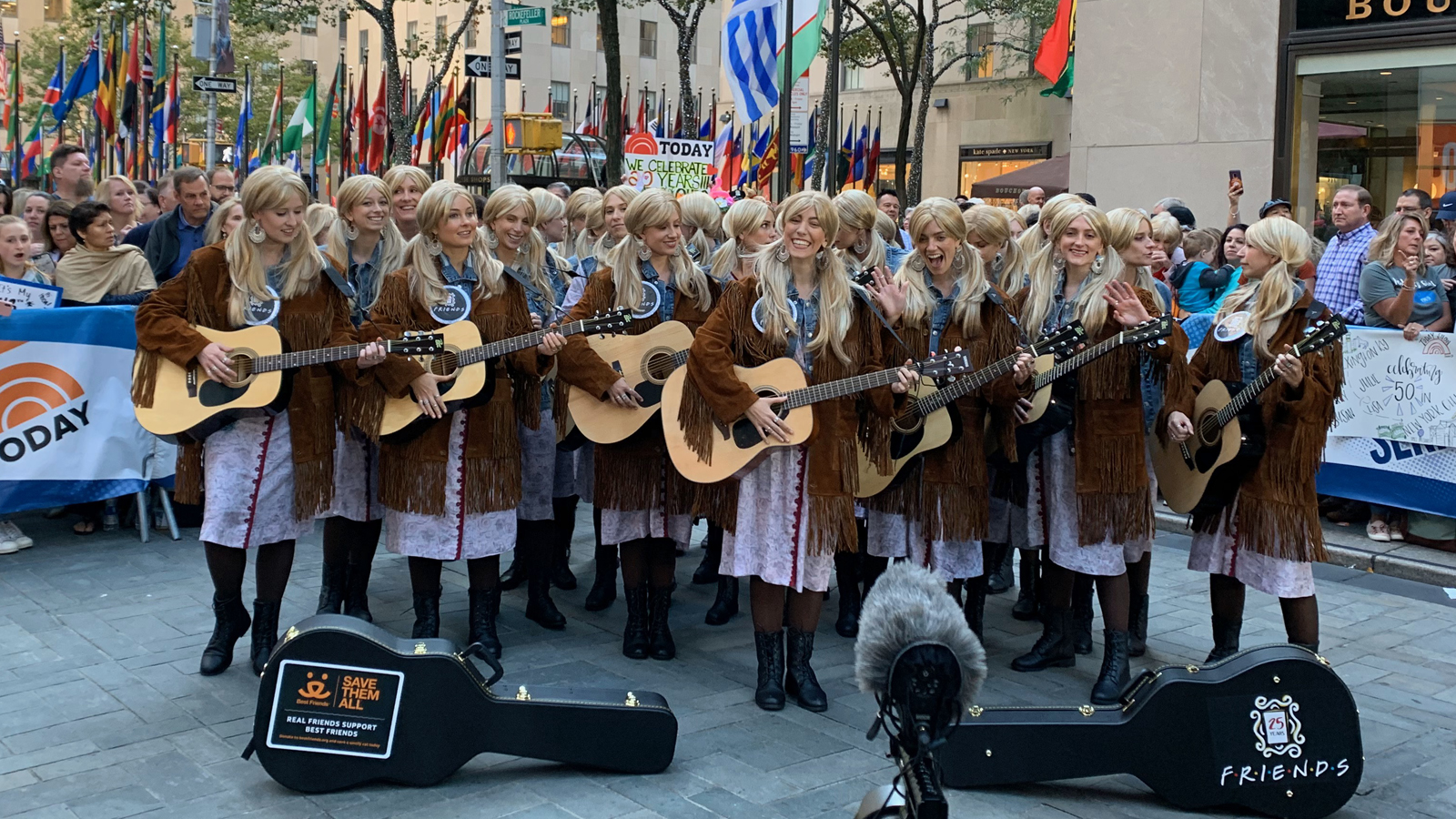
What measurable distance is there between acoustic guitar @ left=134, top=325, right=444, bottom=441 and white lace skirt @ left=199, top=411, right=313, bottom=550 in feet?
0.29

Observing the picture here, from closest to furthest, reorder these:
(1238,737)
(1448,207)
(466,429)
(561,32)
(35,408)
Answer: (1238,737) < (466,429) < (35,408) < (1448,207) < (561,32)

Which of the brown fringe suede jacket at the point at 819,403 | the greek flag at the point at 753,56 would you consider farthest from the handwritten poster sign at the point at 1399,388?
the greek flag at the point at 753,56

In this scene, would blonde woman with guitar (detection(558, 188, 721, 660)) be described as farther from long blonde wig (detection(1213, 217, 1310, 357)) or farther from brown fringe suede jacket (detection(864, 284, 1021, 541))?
long blonde wig (detection(1213, 217, 1310, 357))

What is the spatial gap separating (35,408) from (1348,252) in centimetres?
828

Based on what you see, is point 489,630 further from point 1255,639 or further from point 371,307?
point 1255,639

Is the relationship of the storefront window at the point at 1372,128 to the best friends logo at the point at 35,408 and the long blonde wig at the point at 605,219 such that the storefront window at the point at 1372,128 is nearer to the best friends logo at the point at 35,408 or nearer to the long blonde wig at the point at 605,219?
the long blonde wig at the point at 605,219

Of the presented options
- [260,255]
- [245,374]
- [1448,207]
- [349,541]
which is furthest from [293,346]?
[1448,207]

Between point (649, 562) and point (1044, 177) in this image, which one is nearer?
point (649, 562)

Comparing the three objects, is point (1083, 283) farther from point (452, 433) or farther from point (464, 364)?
point (452, 433)

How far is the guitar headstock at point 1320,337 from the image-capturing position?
5043mm

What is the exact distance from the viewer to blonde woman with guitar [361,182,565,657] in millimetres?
5555

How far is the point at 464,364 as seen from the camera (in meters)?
5.55

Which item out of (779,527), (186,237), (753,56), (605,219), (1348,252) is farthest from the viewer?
(753,56)

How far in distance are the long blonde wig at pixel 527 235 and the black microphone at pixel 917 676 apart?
3371 millimetres
